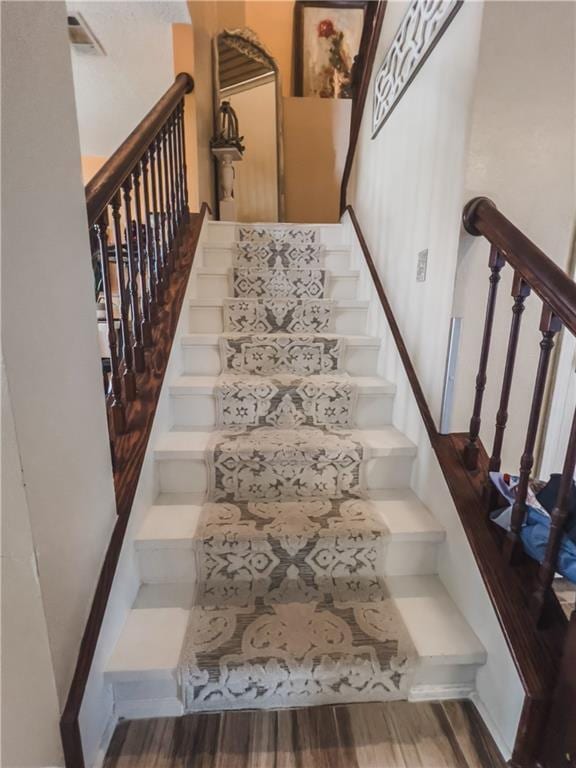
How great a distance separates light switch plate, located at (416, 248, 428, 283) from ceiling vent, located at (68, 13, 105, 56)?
2462 mm

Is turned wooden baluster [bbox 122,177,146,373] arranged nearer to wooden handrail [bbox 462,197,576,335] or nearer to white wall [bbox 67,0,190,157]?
wooden handrail [bbox 462,197,576,335]

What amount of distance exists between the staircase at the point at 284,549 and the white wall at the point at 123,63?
182 cm

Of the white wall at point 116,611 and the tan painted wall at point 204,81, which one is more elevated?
the tan painted wall at point 204,81

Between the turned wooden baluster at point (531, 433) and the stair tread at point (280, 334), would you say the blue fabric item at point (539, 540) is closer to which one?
the turned wooden baluster at point (531, 433)

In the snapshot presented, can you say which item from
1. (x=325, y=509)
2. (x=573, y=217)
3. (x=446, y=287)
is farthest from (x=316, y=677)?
(x=573, y=217)

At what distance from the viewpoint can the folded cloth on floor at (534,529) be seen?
971mm

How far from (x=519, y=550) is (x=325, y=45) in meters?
4.75

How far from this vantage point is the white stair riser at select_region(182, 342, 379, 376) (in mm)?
1923

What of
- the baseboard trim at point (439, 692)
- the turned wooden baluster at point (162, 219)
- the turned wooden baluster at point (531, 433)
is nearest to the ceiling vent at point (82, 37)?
the turned wooden baluster at point (162, 219)

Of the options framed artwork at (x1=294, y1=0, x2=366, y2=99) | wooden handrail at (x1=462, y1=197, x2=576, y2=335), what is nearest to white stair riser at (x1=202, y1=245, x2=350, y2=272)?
wooden handrail at (x1=462, y1=197, x2=576, y2=335)

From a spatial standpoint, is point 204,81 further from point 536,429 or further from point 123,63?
point 536,429

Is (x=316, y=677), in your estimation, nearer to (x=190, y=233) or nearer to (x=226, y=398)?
(x=226, y=398)

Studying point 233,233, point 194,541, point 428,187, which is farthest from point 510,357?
point 233,233

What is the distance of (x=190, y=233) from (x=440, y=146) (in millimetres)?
1587
